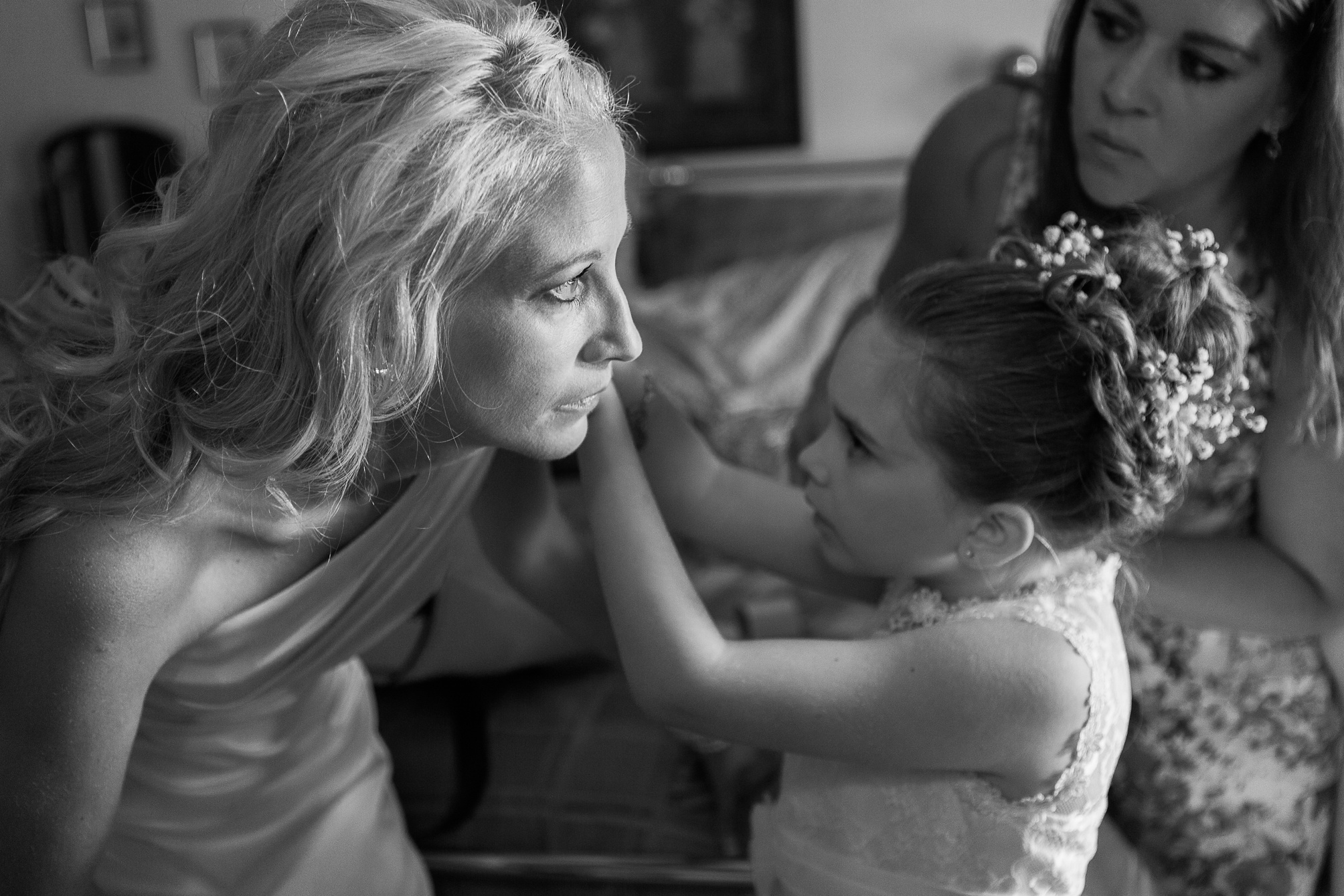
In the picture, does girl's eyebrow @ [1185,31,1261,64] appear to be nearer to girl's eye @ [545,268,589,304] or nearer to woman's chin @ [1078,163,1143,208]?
woman's chin @ [1078,163,1143,208]

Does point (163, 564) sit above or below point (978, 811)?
above

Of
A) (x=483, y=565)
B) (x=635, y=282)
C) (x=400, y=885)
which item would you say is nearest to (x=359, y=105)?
(x=400, y=885)

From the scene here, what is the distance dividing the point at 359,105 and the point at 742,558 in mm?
610

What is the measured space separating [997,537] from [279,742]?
745 millimetres

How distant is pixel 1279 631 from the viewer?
1227mm

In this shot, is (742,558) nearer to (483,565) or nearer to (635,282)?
(483,565)

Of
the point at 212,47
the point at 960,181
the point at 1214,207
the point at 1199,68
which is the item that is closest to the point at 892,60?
the point at 212,47

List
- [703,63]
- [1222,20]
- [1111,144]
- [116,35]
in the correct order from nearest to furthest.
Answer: [1222,20], [1111,144], [116,35], [703,63]

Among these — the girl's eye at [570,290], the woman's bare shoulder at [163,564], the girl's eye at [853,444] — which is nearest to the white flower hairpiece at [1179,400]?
the girl's eye at [853,444]

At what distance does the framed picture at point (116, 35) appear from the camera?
367 cm

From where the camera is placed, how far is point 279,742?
3.86 ft

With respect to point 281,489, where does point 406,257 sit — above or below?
above

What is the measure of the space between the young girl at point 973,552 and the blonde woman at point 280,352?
0.62 ft

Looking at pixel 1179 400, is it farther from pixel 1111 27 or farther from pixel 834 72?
pixel 834 72
